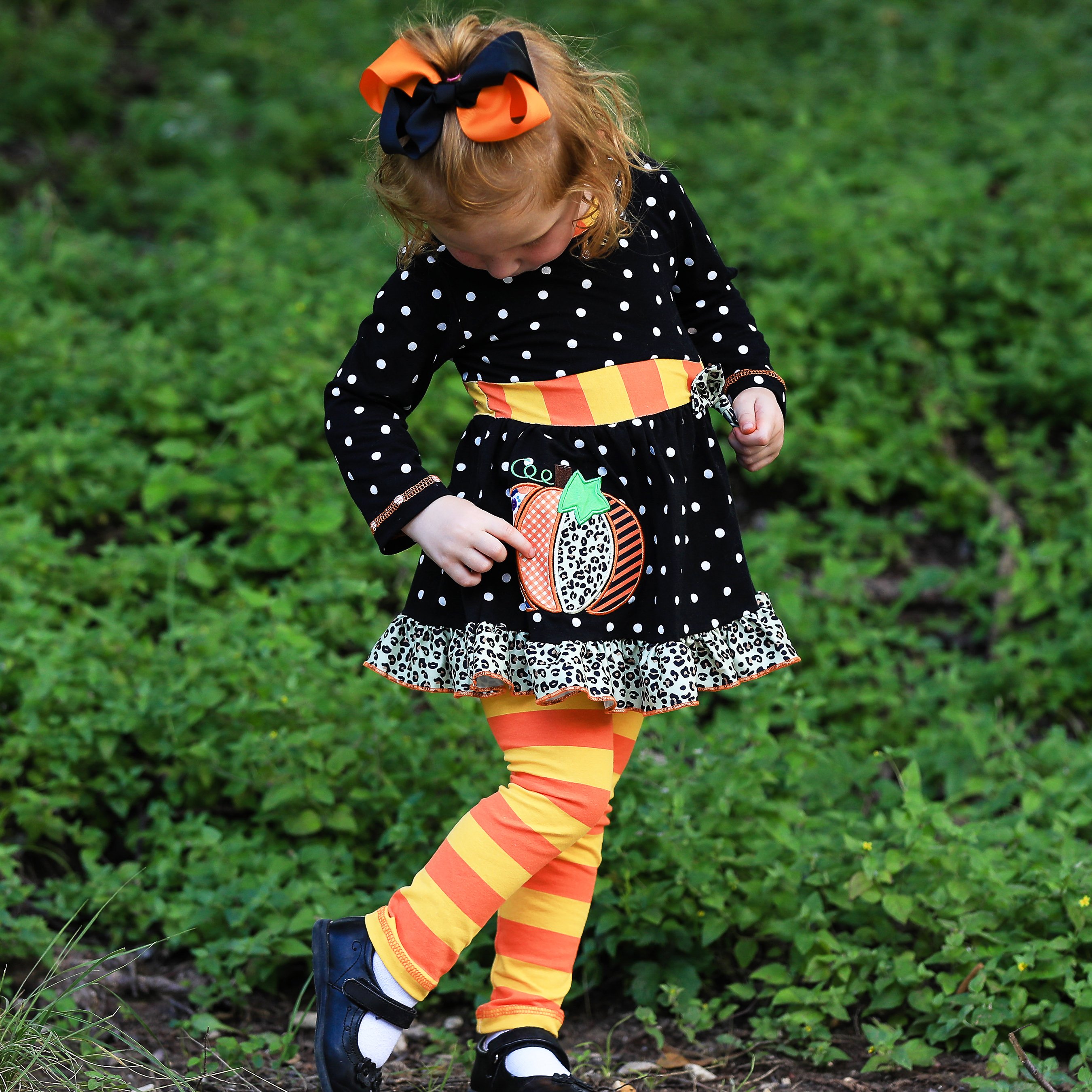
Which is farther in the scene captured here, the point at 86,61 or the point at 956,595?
the point at 86,61

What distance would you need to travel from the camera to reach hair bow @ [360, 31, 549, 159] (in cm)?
174

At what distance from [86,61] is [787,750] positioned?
6294 mm

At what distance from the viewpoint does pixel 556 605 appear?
1.94m

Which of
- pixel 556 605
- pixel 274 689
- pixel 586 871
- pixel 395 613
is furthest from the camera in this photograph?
pixel 395 613

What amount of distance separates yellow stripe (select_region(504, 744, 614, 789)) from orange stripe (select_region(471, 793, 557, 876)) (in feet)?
0.24

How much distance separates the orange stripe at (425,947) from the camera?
6.41 ft

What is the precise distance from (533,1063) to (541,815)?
17.4 inches

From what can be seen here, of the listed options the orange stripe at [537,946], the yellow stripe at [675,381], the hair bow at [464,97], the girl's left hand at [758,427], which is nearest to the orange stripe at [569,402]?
the yellow stripe at [675,381]

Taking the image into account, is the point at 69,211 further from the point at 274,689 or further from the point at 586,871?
the point at 586,871

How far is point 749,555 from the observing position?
161 inches

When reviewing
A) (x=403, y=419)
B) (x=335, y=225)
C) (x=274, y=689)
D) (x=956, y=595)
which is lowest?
(x=956, y=595)

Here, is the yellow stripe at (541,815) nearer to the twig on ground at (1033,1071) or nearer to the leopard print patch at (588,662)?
the leopard print patch at (588,662)

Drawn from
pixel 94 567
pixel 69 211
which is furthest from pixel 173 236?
pixel 94 567

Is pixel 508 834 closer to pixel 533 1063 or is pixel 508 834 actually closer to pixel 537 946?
pixel 537 946
